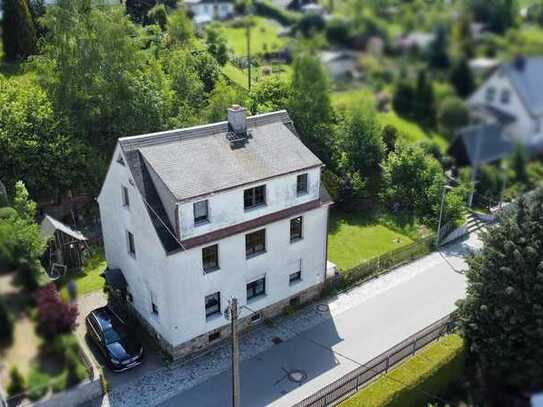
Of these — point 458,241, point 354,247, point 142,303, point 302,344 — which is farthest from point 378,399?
point 458,241

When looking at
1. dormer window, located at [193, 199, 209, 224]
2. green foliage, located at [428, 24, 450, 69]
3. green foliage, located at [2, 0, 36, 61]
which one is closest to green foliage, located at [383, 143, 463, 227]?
dormer window, located at [193, 199, 209, 224]

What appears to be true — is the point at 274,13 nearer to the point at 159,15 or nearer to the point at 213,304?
the point at 213,304

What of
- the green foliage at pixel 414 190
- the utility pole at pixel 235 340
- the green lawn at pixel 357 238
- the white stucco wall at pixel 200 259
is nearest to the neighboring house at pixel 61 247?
the white stucco wall at pixel 200 259

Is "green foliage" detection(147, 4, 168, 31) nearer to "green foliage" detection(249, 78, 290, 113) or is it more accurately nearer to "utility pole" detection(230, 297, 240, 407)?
"green foliage" detection(249, 78, 290, 113)

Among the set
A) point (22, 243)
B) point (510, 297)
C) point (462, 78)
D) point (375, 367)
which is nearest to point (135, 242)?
point (22, 243)

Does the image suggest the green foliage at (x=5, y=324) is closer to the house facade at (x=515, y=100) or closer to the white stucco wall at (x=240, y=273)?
the house facade at (x=515, y=100)

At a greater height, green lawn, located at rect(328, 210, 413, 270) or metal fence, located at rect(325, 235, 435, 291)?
metal fence, located at rect(325, 235, 435, 291)
